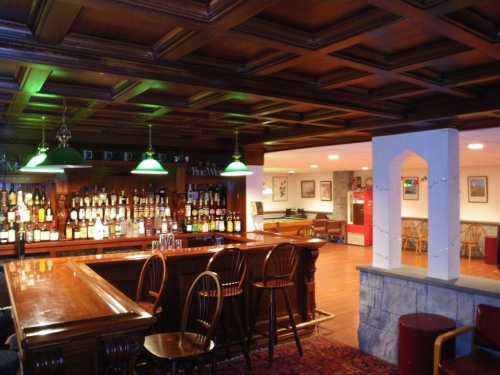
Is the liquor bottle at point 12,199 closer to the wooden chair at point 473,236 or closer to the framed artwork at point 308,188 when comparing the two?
the wooden chair at point 473,236

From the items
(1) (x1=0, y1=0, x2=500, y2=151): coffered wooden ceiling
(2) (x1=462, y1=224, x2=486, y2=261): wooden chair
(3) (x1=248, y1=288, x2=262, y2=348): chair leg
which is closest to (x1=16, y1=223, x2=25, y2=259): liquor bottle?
(1) (x1=0, y1=0, x2=500, y2=151): coffered wooden ceiling

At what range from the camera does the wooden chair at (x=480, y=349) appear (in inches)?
117

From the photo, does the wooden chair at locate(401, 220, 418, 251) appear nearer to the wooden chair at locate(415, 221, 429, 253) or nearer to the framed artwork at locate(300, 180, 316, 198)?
the wooden chair at locate(415, 221, 429, 253)

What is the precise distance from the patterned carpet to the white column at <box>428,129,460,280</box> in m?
1.05

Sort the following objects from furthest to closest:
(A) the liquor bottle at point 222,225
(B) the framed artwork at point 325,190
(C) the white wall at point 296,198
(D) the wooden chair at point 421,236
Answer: (C) the white wall at point 296,198 < (B) the framed artwork at point 325,190 < (D) the wooden chair at point 421,236 < (A) the liquor bottle at point 222,225

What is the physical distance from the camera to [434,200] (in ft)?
13.4

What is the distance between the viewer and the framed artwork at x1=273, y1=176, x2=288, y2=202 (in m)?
16.2

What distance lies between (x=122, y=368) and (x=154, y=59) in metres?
1.60

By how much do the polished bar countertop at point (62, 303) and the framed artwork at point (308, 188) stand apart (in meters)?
12.6

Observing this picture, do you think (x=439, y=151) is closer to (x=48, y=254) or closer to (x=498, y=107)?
(x=498, y=107)

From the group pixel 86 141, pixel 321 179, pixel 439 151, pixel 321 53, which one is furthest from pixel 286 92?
pixel 321 179

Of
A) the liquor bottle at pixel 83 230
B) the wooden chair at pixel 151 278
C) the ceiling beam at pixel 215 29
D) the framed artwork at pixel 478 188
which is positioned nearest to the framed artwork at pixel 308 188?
the framed artwork at pixel 478 188

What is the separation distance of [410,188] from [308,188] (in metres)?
4.22

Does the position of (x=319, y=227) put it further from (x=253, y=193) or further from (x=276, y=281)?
(x=276, y=281)
